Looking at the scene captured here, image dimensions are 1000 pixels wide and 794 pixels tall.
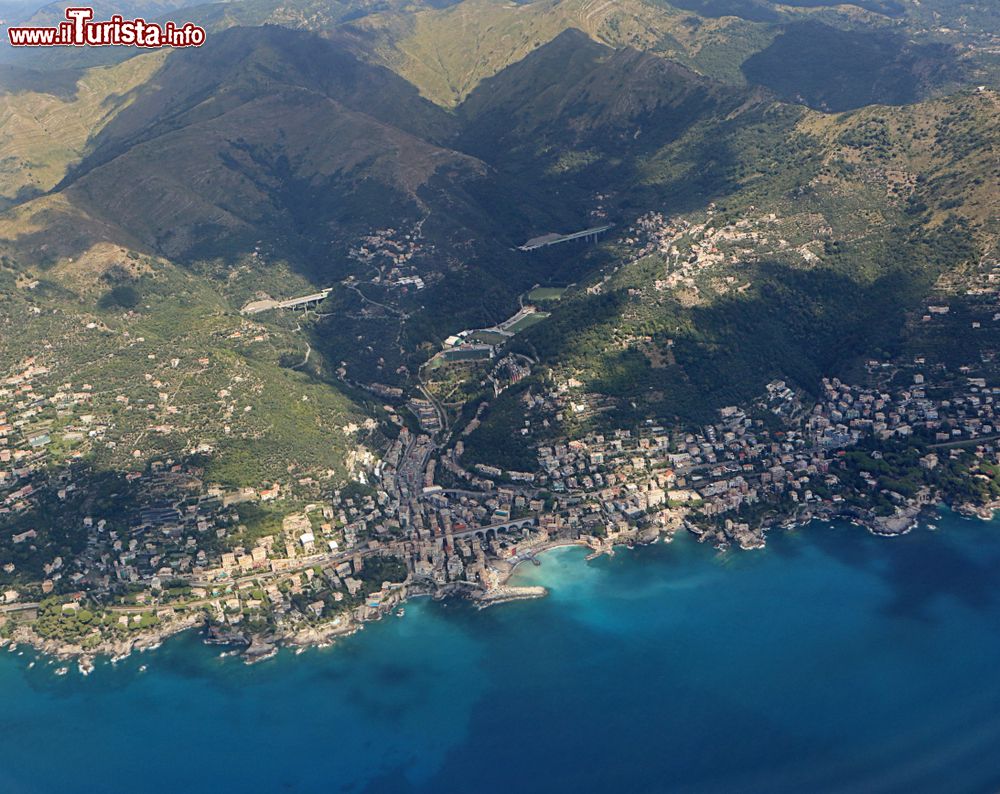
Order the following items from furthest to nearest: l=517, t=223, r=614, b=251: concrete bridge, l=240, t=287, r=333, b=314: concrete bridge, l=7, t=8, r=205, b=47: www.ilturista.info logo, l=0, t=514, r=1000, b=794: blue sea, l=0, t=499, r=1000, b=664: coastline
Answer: l=517, t=223, r=614, b=251: concrete bridge
l=240, t=287, r=333, b=314: concrete bridge
l=7, t=8, r=205, b=47: www.ilturista.info logo
l=0, t=499, r=1000, b=664: coastline
l=0, t=514, r=1000, b=794: blue sea

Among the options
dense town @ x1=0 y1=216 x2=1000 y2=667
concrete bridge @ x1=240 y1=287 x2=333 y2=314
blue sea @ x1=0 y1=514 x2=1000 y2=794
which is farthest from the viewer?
concrete bridge @ x1=240 y1=287 x2=333 y2=314

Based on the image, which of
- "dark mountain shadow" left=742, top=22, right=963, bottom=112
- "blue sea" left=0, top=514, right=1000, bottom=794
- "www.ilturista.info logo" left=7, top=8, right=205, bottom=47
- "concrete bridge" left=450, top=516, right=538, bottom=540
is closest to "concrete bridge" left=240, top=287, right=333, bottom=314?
"www.ilturista.info logo" left=7, top=8, right=205, bottom=47

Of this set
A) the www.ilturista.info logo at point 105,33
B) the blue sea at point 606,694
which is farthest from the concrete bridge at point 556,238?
the blue sea at point 606,694

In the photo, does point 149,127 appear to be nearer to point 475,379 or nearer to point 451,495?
point 475,379

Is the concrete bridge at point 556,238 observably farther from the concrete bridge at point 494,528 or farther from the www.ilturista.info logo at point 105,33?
the concrete bridge at point 494,528

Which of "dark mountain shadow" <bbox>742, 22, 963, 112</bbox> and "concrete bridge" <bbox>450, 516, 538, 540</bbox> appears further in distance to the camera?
"dark mountain shadow" <bbox>742, 22, 963, 112</bbox>

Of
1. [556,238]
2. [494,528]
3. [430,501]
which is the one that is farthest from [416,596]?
[556,238]

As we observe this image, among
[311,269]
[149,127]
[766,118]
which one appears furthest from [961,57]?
[149,127]

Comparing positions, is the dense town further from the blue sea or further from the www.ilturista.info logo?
the www.ilturista.info logo
